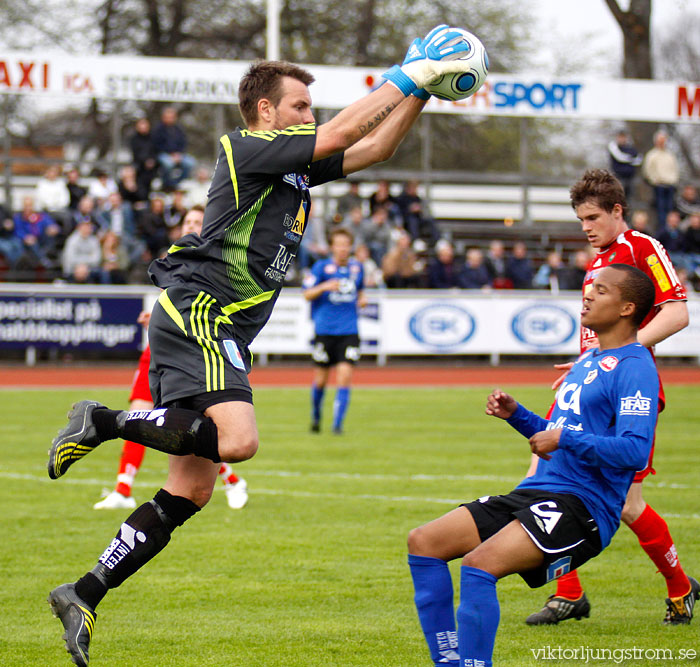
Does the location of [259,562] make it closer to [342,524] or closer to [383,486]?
[342,524]

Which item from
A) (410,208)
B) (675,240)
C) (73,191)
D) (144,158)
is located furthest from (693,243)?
(73,191)

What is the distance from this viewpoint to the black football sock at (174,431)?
4246mm

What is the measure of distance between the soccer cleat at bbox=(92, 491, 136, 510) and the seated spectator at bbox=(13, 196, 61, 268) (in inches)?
532

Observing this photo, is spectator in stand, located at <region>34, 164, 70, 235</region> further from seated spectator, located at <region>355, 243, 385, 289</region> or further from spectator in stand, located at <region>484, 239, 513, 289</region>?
spectator in stand, located at <region>484, 239, 513, 289</region>

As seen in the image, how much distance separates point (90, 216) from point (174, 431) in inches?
696

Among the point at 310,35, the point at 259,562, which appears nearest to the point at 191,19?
the point at 310,35

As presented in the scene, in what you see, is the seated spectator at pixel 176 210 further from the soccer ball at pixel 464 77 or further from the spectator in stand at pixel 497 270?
the soccer ball at pixel 464 77

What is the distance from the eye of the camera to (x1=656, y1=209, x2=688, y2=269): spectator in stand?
2414 cm

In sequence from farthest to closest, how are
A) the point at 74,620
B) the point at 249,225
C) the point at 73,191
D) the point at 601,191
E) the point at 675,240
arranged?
the point at 675,240 → the point at 73,191 → the point at 601,191 → the point at 249,225 → the point at 74,620

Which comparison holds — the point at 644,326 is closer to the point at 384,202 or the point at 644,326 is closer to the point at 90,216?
the point at 90,216

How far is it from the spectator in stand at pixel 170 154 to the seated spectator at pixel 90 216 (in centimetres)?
180

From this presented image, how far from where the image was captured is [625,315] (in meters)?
4.31

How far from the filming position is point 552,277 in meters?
23.5

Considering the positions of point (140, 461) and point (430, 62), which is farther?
point (140, 461)
